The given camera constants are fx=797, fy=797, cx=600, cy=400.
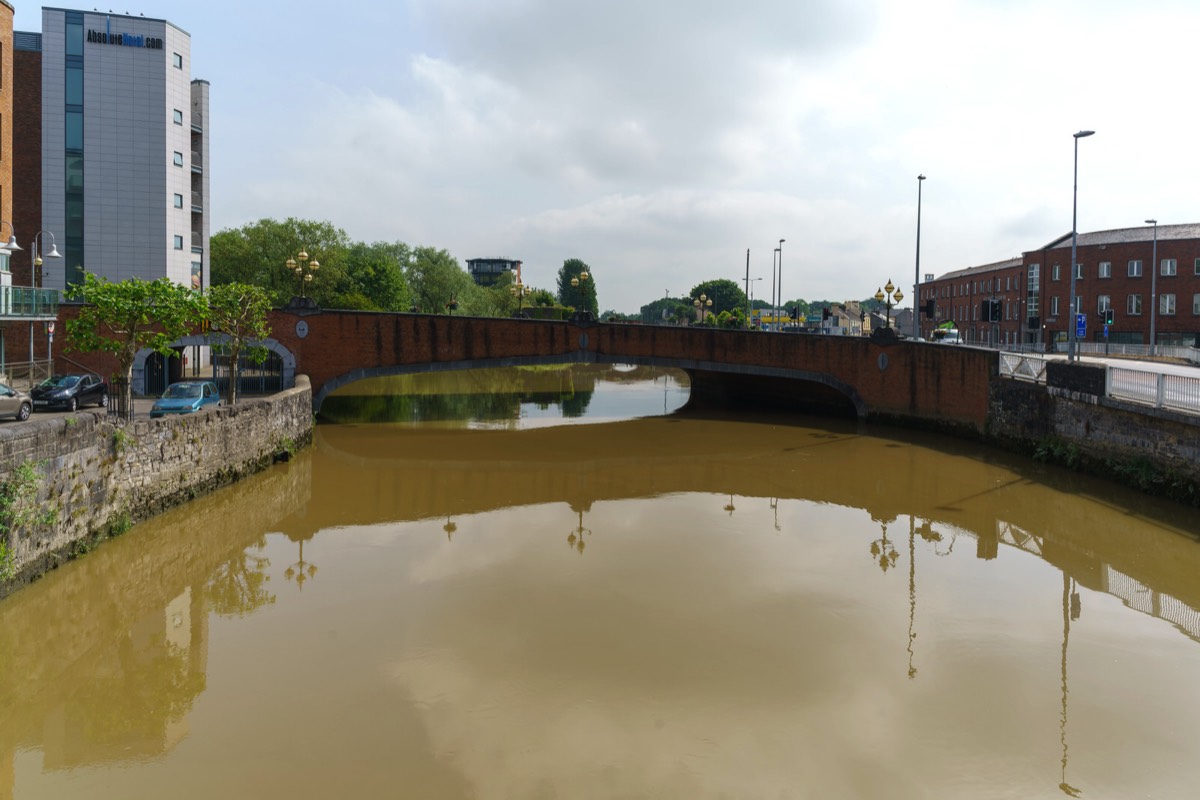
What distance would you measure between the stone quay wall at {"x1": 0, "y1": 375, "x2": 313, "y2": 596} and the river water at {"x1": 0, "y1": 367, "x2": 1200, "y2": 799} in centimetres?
48

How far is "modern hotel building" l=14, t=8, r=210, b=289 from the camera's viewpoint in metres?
44.2

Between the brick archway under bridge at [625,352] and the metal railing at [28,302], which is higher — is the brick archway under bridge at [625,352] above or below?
below

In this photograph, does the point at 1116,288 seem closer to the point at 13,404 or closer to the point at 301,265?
the point at 301,265

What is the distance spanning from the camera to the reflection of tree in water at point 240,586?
41.0 feet

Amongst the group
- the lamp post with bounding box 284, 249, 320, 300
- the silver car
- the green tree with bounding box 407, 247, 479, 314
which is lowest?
the silver car

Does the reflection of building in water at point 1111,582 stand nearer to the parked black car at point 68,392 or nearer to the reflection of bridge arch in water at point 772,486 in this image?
the reflection of bridge arch in water at point 772,486

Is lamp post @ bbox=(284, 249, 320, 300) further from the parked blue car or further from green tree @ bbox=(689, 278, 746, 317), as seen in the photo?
green tree @ bbox=(689, 278, 746, 317)

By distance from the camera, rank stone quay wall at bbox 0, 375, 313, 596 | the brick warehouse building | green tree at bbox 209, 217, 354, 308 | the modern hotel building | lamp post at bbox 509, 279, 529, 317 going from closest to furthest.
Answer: stone quay wall at bbox 0, 375, 313, 596
the modern hotel building
lamp post at bbox 509, 279, 529, 317
the brick warehouse building
green tree at bbox 209, 217, 354, 308

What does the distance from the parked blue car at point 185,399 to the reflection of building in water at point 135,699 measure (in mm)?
12484

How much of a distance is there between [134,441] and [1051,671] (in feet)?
52.7

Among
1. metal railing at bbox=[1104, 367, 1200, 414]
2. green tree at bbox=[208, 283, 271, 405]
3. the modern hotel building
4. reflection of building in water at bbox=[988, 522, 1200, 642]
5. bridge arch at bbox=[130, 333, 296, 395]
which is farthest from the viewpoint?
the modern hotel building

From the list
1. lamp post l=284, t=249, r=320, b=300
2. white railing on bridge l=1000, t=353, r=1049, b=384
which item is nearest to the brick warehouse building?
white railing on bridge l=1000, t=353, r=1049, b=384

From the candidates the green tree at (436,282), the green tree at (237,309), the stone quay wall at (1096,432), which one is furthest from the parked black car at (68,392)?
the green tree at (436,282)

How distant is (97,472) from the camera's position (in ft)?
46.8
